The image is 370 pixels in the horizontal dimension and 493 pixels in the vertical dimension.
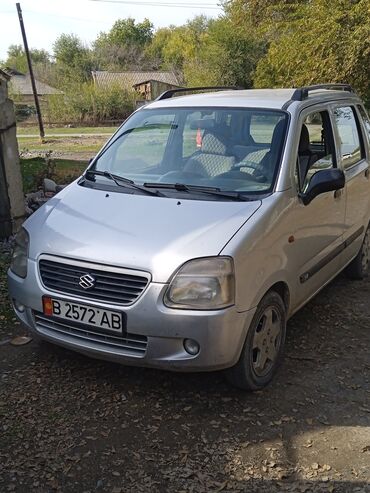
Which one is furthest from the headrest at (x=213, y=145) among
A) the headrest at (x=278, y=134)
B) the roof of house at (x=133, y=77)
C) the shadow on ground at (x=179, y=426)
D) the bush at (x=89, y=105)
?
the roof of house at (x=133, y=77)

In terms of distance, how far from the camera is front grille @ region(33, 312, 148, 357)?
10.00 ft

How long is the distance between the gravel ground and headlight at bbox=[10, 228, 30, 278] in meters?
0.72

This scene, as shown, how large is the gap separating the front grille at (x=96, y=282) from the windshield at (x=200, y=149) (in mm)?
955

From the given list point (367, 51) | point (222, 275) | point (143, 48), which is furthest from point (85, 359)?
point (143, 48)

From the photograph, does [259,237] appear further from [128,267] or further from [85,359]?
[85,359]

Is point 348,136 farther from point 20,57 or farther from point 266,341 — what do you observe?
point 20,57

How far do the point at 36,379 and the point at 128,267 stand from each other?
115 centimetres

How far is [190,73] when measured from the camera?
53.7 meters

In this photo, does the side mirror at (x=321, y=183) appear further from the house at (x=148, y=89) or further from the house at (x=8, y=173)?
the house at (x=148, y=89)

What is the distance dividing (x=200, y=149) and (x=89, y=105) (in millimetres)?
46068

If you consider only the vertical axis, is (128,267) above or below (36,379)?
above

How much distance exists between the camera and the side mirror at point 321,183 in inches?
146

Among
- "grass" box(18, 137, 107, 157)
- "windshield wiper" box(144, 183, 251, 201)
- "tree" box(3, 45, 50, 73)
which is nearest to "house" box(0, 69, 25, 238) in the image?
"windshield wiper" box(144, 183, 251, 201)

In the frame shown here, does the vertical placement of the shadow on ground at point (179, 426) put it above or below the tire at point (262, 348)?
below
